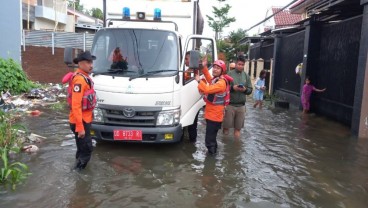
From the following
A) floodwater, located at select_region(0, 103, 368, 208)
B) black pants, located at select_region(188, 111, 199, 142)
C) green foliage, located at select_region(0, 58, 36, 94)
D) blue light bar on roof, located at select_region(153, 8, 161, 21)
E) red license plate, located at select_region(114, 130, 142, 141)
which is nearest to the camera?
floodwater, located at select_region(0, 103, 368, 208)

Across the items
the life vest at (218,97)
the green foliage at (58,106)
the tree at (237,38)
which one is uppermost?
the tree at (237,38)

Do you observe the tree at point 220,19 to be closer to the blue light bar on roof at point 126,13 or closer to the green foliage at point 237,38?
the green foliage at point 237,38

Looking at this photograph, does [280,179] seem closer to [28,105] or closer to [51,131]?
[51,131]

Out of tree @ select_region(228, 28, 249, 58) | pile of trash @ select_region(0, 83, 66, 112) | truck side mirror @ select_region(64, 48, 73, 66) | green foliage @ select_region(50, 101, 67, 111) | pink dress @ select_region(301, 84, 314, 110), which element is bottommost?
green foliage @ select_region(50, 101, 67, 111)

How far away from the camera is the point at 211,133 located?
644 cm

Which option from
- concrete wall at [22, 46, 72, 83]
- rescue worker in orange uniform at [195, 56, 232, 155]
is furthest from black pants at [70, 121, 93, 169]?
concrete wall at [22, 46, 72, 83]

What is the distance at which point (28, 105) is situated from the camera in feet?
38.5

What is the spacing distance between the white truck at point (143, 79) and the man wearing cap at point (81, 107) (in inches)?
32.7

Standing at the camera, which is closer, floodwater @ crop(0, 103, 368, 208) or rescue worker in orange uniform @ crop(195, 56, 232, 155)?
floodwater @ crop(0, 103, 368, 208)

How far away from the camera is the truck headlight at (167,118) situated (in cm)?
620

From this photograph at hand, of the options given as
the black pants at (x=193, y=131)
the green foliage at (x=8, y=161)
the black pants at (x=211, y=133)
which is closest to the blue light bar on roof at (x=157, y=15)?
the black pants at (x=193, y=131)

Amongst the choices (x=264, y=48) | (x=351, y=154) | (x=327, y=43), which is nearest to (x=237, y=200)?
(x=351, y=154)

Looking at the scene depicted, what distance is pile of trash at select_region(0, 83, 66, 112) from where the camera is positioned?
10770 mm

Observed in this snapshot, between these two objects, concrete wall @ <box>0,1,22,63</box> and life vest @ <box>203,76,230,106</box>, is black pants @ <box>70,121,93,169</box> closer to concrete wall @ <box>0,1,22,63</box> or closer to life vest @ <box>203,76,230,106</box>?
life vest @ <box>203,76,230,106</box>
